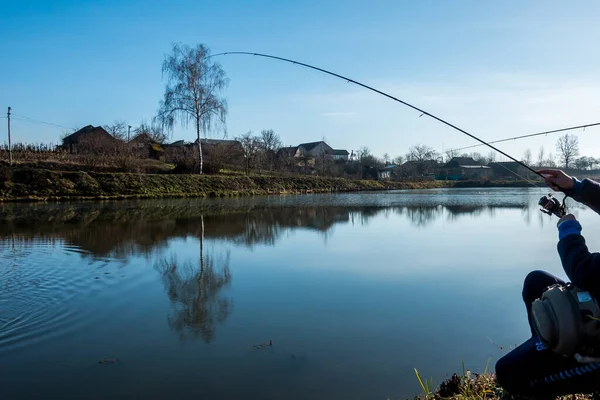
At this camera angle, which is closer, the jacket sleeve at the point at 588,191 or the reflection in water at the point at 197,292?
the jacket sleeve at the point at 588,191

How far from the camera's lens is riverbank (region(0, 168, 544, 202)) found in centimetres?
2469

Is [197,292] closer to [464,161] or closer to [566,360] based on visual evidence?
[566,360]

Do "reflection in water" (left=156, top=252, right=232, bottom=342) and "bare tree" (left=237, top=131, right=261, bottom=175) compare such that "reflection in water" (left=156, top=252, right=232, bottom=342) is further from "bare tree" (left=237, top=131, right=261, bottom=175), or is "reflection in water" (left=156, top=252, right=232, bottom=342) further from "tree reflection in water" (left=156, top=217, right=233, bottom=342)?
"bare tree" (left=237, top=131, right=261, bottom=175)

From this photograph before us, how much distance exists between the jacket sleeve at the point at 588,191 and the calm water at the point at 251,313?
1.85 m

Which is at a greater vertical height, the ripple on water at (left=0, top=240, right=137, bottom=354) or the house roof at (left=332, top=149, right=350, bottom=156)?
the house roof at (left=332, top=149, right=350, bottom=156)

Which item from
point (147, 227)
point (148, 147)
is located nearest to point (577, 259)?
point (147, 227)

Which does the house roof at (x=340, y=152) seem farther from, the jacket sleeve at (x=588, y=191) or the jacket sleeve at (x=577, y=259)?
the jacket sleeve at (x=577, y=259)

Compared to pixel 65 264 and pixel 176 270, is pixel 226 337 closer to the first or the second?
pixel 176 270

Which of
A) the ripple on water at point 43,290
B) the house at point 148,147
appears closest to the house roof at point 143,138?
the house at point 148,147

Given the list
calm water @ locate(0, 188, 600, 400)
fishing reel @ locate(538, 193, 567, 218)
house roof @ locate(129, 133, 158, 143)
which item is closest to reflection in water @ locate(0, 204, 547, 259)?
calm water @ locate(0, 188, 600, 400)

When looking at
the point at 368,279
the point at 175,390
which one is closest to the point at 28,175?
the point at 368,279

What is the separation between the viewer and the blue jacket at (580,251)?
2191mm

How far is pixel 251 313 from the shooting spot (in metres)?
5.41

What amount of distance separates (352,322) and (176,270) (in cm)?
373
